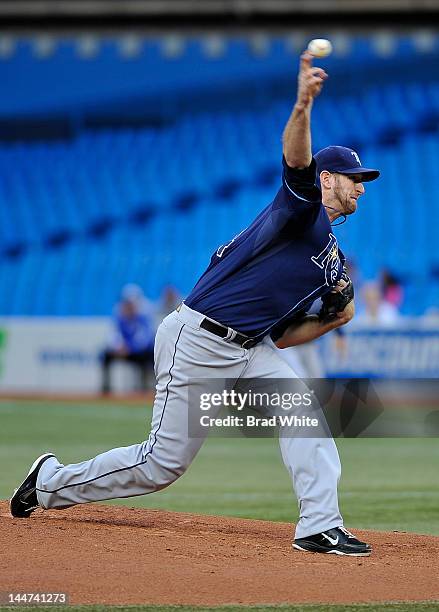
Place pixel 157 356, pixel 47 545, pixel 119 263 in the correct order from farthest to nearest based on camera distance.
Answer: pixel 119 263
pixel 157 356
pixel 47 545

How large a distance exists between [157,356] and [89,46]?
17.9 metres

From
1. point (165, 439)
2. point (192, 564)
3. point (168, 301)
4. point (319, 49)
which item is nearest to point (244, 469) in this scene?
point (165, 439)

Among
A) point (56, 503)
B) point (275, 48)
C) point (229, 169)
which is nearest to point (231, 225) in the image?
point (229, 169)

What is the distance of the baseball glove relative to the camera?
5855 millimetres

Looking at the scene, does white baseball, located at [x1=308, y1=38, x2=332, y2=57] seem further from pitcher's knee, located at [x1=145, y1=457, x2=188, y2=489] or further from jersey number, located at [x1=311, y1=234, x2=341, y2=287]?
pitcher's knee, located at [x1=145, y1=457, x2=188, y2=489]

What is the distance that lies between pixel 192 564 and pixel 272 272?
140 centimetres

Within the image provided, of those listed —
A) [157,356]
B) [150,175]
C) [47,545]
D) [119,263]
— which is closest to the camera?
[47,545]

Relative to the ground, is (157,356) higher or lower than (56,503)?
higher

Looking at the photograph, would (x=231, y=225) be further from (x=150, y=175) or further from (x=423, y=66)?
(x=423, y=66)

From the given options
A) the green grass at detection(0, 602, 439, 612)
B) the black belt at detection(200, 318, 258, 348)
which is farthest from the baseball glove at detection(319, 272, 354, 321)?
the green grass at detection(0, 602, 439, 612)

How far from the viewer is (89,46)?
Answer: 74.7ft

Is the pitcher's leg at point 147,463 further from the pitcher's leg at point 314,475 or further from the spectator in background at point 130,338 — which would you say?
the spectator in background at point 130,338

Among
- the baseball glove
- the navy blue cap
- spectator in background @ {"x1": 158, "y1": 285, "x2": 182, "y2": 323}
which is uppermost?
spectator in background @ {"x1": 158, "y1": 285, "x2": 182, "y2": 323}

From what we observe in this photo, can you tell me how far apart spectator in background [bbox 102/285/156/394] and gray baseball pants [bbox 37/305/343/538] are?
12271 millimetres
